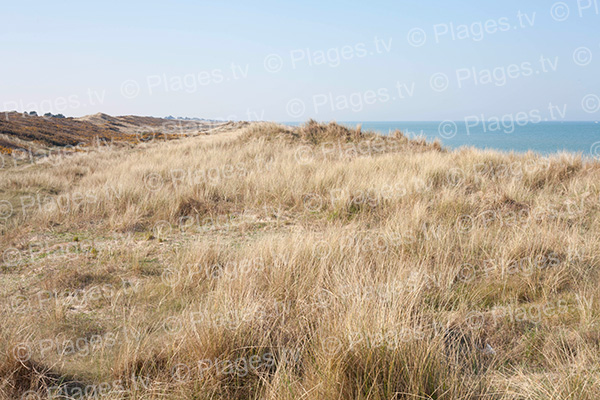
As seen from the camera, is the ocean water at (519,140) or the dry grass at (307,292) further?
the ocean water at (519,140)

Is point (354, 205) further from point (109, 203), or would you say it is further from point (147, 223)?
point (109, 203)

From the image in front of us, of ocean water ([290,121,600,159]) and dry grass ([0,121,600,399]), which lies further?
ocean water ([290,121,600,159])

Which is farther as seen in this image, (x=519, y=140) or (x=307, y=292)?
(x=519, y=140)

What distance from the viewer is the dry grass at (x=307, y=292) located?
7.72 feet

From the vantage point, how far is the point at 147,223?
6781 millimetres

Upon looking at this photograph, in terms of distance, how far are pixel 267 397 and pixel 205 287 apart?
1.85 metres

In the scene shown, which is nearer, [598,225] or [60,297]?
[60,297]

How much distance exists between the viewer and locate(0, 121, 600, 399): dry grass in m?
2.35

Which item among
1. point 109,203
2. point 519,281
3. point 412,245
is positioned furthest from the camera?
point 109,203

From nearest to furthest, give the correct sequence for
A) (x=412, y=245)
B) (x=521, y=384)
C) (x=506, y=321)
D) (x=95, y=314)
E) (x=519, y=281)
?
(x=521, y=384), (x=506, y=321), (x=95, y=314), (x=519, y=281), (x=412, y=245)

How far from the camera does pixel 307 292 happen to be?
11.5ft

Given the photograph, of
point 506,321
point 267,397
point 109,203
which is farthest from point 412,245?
point 109,203

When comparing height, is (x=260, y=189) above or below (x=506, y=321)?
above

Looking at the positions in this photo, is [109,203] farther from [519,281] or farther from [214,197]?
[519,281]
